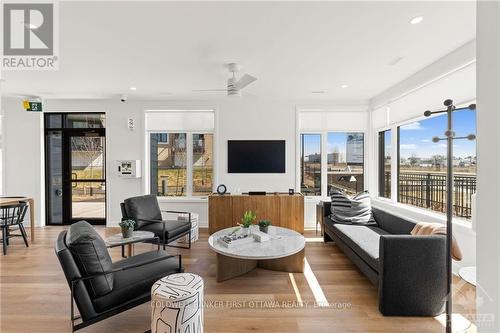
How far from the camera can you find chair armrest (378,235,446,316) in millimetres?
2178

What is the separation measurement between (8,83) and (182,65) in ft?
10.8

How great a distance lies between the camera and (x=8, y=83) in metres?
4.08

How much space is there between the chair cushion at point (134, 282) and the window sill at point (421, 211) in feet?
10.9

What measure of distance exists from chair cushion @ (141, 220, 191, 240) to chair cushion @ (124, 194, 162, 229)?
6.5 inches

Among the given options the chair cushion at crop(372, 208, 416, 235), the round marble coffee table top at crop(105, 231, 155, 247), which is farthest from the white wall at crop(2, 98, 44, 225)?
the chair cushion at crop(372, 208, 416, 235)

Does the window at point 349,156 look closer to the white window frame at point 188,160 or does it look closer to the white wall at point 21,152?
the white window frame at point 188,160

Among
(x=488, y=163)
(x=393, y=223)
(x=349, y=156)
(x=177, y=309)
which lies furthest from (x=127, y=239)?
(x=349, y=156)

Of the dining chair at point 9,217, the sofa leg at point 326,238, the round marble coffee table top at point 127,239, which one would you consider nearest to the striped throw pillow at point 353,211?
the sofa leg at point 326,238

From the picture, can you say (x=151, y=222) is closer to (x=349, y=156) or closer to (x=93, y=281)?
(x=93, y=281)

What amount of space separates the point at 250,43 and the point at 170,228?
2.81 meters

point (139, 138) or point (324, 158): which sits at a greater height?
point (139, 138)

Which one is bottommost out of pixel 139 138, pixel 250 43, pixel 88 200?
pixel 88 200

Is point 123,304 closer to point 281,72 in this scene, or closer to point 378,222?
point 281,72

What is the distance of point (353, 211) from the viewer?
3930mm
